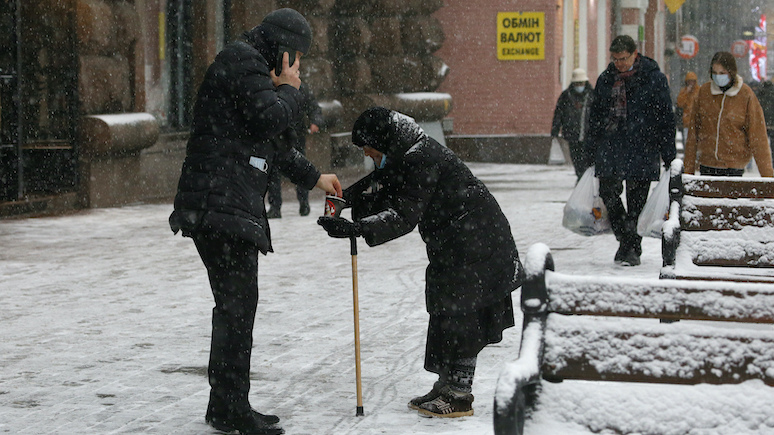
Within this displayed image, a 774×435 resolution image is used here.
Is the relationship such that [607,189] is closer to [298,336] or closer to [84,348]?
[298,336]

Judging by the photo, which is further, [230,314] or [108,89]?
[108,89]

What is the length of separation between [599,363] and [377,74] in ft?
52.2

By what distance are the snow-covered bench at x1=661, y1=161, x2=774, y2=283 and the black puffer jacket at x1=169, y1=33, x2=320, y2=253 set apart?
217 centimetres

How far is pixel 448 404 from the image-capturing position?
494 cm

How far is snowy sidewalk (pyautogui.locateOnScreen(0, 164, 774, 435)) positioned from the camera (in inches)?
190

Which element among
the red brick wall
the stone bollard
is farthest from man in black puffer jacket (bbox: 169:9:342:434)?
the red brick wall

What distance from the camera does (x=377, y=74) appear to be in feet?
61.9

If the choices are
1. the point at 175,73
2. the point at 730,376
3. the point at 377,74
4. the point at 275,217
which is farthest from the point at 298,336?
the point at 377,74

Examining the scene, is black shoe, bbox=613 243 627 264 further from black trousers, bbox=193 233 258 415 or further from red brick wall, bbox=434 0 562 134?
red brick wall, bbox=434 0 562 134

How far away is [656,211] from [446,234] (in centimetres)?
421

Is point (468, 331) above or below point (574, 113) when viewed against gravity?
below

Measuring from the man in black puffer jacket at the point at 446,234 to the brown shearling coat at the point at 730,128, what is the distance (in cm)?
454

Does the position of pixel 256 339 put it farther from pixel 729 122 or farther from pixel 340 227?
pixel 729 122

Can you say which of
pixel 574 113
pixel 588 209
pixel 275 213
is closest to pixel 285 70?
pixel 588 209
